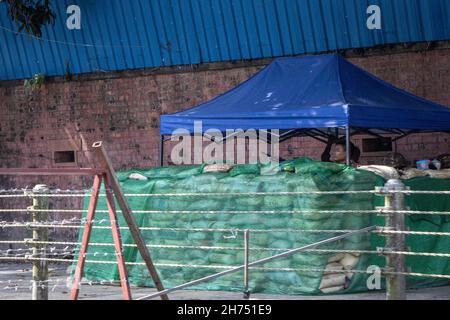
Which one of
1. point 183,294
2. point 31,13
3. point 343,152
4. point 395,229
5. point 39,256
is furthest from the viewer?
point 31,13

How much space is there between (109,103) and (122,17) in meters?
1.49

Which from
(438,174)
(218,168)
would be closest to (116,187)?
(218,168)

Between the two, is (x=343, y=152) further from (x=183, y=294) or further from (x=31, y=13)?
(x=31, y=13)

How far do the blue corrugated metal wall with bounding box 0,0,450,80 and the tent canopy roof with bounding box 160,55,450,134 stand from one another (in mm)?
1366

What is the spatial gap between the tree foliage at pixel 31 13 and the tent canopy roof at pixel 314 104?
15.1ft

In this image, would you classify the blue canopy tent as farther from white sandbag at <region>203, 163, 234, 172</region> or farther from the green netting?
the green netting

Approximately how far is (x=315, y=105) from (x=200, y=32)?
414cm

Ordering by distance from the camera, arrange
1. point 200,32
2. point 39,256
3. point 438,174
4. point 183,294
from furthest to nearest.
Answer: point 200,32 < point 438,174 < point 183,294 < point 39,256

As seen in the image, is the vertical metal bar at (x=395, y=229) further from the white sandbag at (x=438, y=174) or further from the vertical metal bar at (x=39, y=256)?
the white sandbag at (x=438, y=174)

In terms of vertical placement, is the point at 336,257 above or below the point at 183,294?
above

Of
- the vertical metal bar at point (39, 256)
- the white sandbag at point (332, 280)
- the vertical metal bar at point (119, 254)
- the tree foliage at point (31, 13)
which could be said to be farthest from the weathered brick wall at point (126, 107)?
the vertical metal bar at point (119, 254)

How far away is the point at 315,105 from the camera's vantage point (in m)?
10.9

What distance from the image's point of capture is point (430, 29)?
12703 millimetres

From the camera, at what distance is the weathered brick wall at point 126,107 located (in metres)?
12.9
